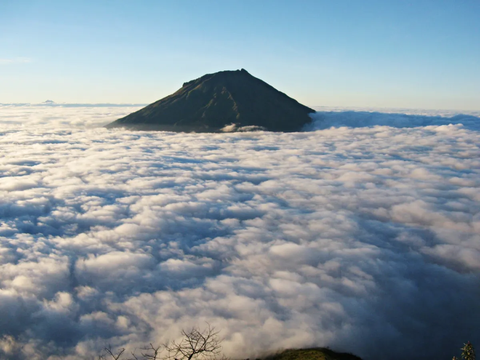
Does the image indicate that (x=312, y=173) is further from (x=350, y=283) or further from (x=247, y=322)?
(x=247, y=322)

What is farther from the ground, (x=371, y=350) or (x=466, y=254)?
(x=466, y=254)

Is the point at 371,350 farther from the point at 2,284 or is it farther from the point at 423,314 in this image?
the point at 2,284

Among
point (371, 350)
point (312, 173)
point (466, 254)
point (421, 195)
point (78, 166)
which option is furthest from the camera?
point (78, 166)

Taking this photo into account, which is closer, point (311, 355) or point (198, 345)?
point (311, 355)

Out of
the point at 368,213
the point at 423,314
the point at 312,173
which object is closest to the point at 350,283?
the point at 423,314

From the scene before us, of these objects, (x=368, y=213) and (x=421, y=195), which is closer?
(x=368, y=213)

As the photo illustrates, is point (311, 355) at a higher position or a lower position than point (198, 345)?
higher

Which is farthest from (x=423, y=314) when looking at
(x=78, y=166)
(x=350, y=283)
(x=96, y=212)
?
(x=78, y=166)

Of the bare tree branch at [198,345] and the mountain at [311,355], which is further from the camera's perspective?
the bare tree branch at [198,345]

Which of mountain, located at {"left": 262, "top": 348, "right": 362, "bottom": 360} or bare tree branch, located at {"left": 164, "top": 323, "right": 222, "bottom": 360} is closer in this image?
mountain, located at {"left": 262, "top": 348, "right": 362, "bottom": 360}

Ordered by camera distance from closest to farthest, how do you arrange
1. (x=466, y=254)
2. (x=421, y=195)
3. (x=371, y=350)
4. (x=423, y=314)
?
(x=371, y=350), (x=423, y=314), (x=466, y=254), (x=421, y=195)
